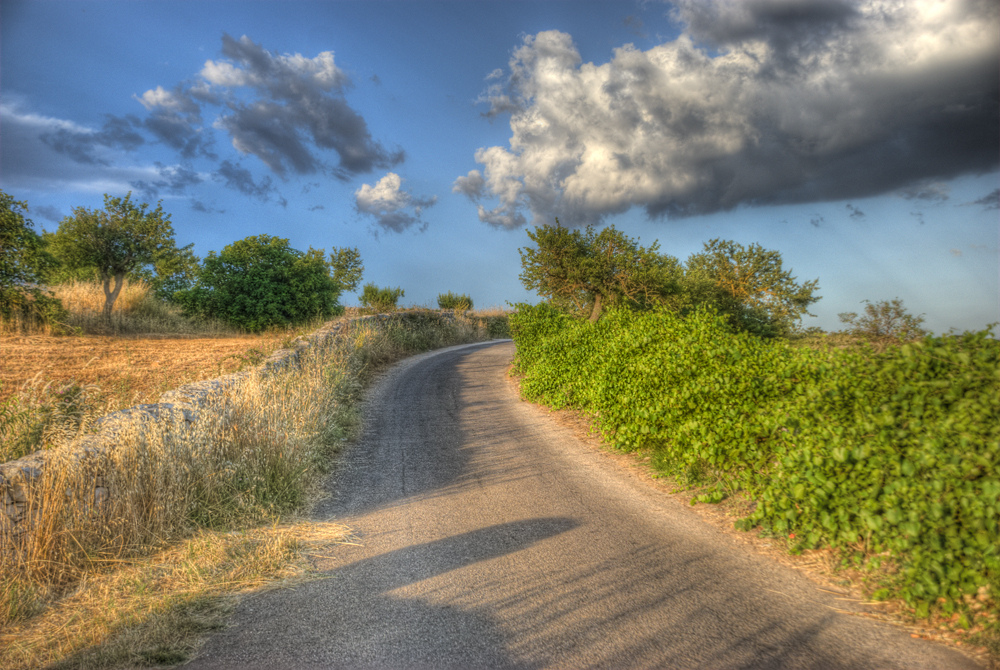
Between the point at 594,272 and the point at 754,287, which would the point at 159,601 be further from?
the point at 754,287

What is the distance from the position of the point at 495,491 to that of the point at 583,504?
1.20 metres

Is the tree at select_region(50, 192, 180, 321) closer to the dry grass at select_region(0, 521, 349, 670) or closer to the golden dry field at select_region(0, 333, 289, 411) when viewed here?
the golden dry field at select_region(0, 333, 289, 411)

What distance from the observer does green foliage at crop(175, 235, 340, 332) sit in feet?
71.1

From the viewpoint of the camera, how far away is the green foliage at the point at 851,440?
11.6ft

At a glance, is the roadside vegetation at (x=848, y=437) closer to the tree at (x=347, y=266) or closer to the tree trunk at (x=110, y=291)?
the tree trunk at (x=110, y=291)

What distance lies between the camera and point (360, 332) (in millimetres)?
16891

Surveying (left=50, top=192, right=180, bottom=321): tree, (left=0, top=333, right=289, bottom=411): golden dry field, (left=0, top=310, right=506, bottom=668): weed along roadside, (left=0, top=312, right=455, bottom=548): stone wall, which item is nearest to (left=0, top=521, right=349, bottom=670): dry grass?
(left=0, top=310, right=506, bottom=668): weed along roadside

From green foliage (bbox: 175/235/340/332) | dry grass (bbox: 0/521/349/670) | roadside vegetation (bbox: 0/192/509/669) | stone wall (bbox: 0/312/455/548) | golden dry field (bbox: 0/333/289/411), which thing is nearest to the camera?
dry grass (bbox: 0/521/349/670)

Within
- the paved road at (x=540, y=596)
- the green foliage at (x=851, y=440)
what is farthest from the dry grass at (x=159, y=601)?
the green foliage at (x=851, y=440)

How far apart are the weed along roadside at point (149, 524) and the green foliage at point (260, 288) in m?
15.9

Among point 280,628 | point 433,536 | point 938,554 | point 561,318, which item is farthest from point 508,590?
point 561,318

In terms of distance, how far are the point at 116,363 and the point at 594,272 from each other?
13471 millimetres

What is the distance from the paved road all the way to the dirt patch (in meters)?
0.12

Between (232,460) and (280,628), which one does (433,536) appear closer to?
(280,628)
